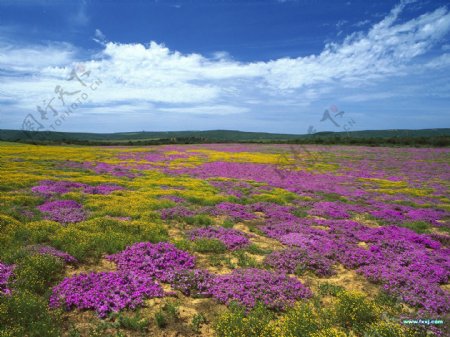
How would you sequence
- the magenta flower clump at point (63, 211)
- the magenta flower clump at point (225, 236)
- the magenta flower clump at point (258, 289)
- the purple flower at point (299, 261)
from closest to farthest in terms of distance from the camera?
the magenta flower clump at point (258, 289) < the purple flower at point (299, 261) < the magenta flower clump at point (225, 236) < the magenta flower clump at point (63, 211)

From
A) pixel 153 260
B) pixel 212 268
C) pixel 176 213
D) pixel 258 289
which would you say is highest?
pixel 176 213

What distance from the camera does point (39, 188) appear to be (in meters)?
19.0

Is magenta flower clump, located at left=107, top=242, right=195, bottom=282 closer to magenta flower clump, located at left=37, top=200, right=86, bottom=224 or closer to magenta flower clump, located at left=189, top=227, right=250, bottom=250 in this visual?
magenta flower clump, located at left=189, top=227, right=250, bottom=250

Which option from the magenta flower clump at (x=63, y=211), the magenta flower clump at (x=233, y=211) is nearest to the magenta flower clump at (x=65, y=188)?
the magenta flower clump at (x=63, y=211)

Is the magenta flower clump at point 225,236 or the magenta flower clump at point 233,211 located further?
the magenta flower clump at point 233,211

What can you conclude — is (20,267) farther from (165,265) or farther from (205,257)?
(205,257)

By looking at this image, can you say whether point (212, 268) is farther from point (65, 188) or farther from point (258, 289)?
point (65, 188)

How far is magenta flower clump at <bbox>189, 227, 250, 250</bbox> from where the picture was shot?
1193cm

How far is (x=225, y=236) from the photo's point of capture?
1262cm

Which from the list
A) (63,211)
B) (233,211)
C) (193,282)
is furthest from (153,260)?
(233,211)

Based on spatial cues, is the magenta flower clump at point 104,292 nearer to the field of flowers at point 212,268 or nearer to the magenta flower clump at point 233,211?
the field of flowers at point 212,268

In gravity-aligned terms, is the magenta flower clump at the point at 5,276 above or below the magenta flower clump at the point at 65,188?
below

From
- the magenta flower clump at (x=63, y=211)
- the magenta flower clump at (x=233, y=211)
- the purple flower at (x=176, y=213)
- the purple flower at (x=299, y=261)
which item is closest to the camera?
the purple flower at (x=299, y=261)

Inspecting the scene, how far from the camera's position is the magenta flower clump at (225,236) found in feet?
39.1
